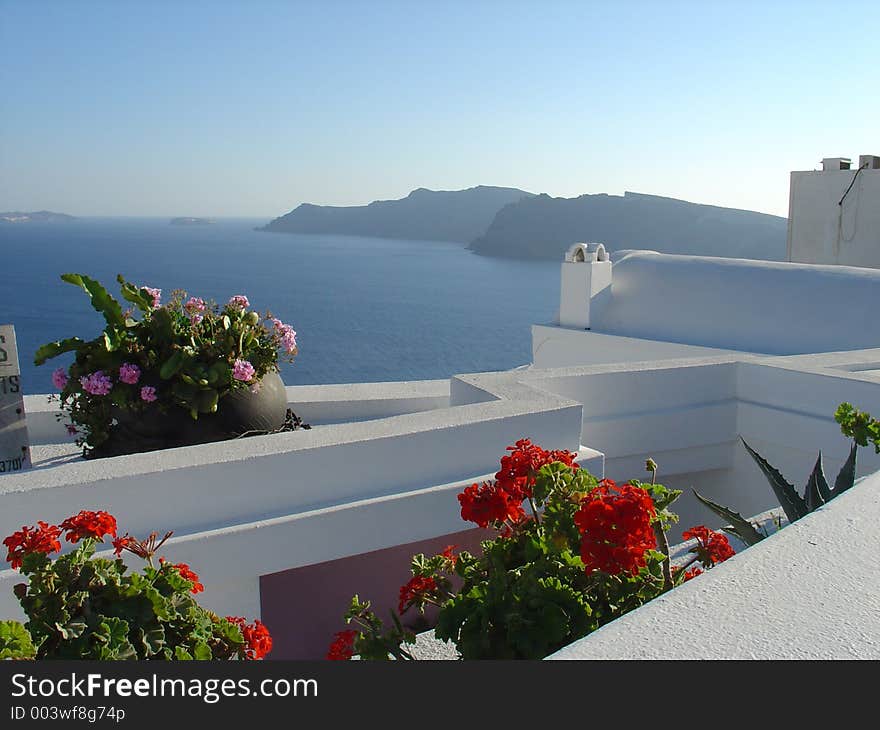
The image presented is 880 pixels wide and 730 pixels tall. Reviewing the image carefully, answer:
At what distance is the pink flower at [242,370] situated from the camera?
3.68m

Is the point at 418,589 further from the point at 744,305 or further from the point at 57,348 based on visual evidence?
the point at 744,305

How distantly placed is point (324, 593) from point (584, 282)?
6150mm

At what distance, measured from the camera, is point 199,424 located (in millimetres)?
3709

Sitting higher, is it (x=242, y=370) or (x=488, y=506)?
(x=242, y=370)

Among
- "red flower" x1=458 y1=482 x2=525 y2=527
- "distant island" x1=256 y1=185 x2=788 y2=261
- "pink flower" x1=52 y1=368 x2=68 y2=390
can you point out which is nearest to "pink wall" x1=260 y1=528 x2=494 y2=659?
"red flower" x1=458 y1=482 x2=525 y2=527

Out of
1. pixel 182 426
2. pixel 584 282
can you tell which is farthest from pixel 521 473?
pixel 584 282

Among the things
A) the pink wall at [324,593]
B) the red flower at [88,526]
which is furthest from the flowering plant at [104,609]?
the pink wall at [324,593]

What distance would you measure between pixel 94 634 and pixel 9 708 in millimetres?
564

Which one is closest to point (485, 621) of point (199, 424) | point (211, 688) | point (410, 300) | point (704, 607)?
point (704, 607)

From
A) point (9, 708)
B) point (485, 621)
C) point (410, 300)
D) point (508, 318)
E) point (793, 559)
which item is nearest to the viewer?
point (9, 708)

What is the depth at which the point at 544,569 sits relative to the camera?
215cm

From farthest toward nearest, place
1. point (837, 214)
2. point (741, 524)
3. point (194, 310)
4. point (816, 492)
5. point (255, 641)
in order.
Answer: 1. point (837, 214)
2. point (194, 310)
3. point (816, 492)
4. point (741, 524)
5. point (255, 641)

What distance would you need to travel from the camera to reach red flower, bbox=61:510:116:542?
6.41 ft

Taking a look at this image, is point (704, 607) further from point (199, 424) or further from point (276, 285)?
point (276, 285)
